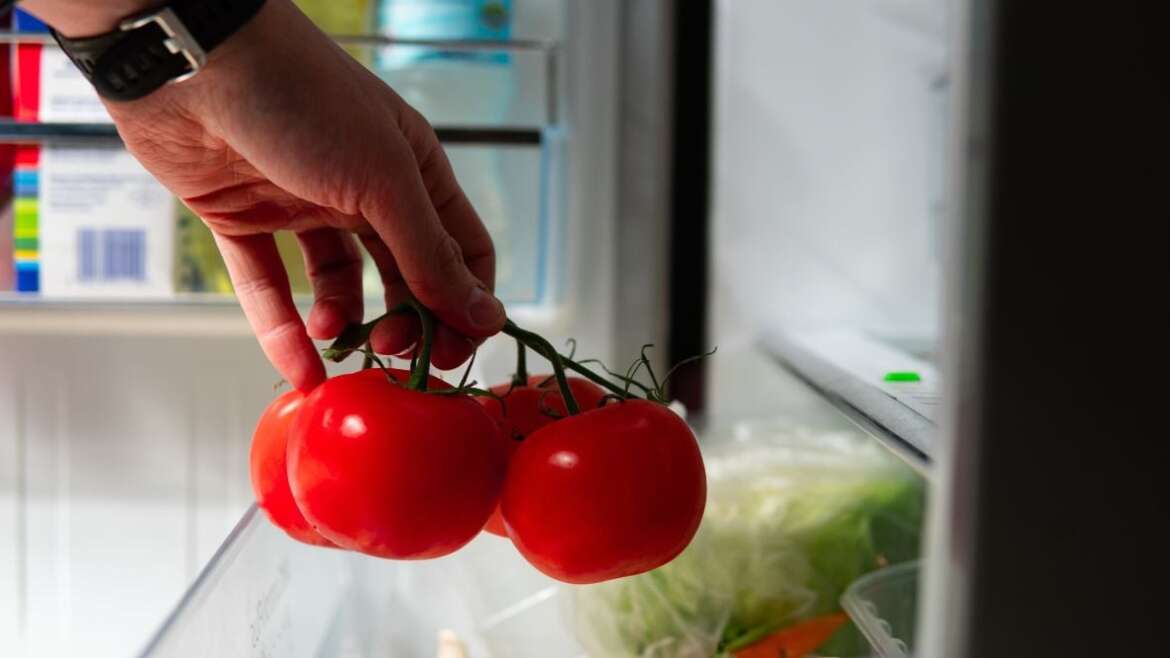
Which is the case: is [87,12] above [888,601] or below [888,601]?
above

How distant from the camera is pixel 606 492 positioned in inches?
19.4

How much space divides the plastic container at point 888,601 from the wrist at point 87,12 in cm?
64

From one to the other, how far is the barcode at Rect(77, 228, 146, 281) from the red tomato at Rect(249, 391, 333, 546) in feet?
2.08

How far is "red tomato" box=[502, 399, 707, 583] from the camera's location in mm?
494

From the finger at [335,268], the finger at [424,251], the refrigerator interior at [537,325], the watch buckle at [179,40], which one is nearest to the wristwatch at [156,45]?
the watch buckle at [179,40]

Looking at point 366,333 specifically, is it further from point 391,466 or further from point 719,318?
point 719,318

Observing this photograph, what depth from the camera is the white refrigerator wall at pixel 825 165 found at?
138 cm

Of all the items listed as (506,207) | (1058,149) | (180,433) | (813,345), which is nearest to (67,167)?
(180,433)

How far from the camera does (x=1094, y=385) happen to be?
36 cm

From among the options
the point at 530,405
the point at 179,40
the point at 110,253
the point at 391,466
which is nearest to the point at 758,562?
the point at 530,405

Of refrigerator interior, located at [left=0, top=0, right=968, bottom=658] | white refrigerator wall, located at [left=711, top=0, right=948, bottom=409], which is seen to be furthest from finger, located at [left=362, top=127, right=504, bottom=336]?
white refrigerator wall, located at [left=711, top=0, right=948, bottom=409]

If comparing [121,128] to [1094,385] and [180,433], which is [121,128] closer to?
[1094,385]

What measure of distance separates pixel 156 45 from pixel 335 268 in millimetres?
259

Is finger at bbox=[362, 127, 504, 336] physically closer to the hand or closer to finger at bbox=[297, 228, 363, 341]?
the hand
